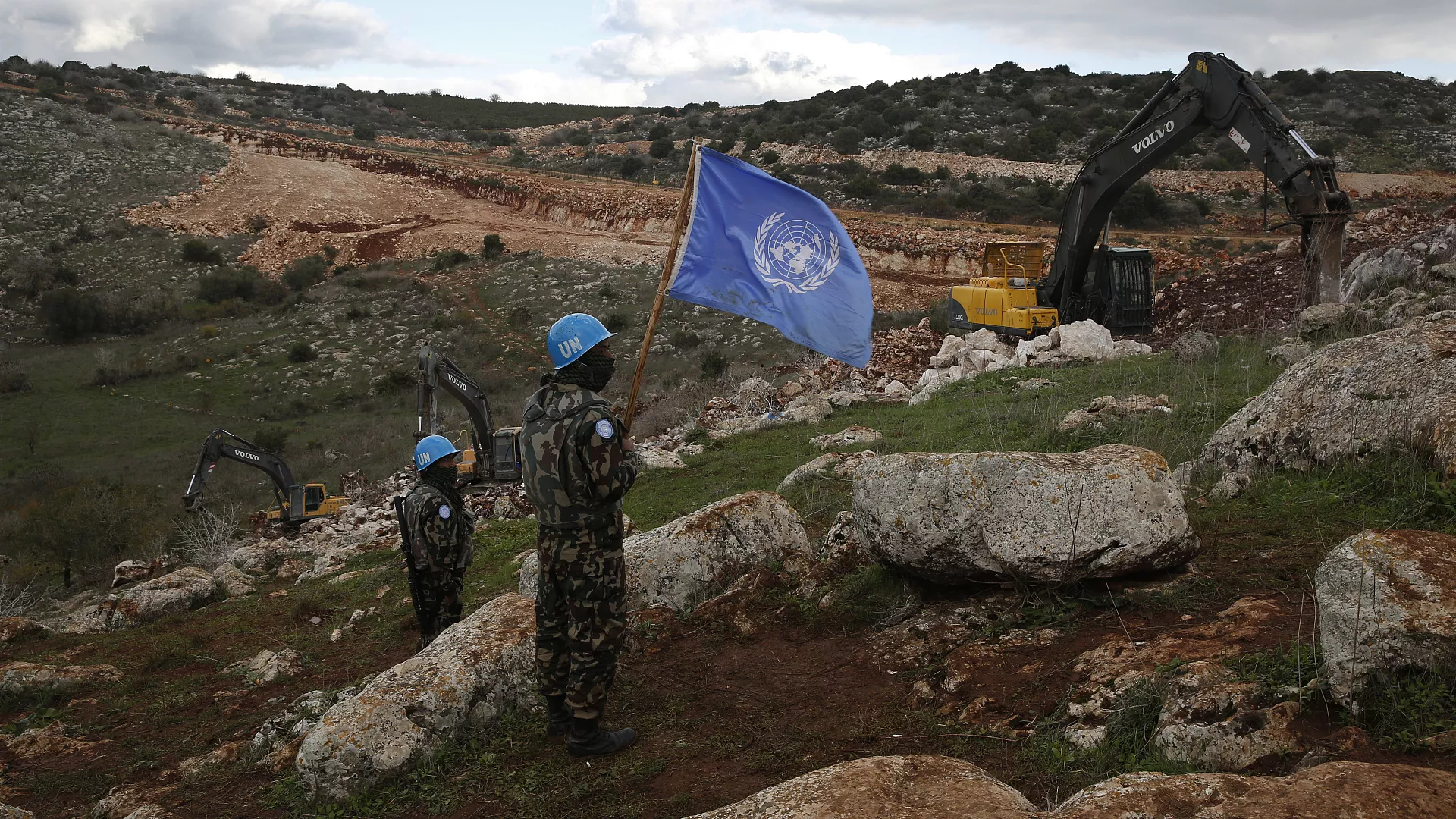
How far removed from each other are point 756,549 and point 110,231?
40021 millimetres

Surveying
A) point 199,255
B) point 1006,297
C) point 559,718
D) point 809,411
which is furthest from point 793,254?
point 199,255

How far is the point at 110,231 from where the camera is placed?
3747 cm

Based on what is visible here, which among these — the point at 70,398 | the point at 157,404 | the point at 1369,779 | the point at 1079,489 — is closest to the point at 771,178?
the point at 1079,489

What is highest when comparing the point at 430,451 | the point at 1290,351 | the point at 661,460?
the point at 1290,351

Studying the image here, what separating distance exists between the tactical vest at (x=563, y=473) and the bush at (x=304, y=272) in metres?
32.6

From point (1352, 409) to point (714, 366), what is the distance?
17033 mm

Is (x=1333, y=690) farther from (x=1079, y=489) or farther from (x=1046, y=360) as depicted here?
(x=1046, y=360)

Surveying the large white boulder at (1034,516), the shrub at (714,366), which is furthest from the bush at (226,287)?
the large white boulder at (1034,516)

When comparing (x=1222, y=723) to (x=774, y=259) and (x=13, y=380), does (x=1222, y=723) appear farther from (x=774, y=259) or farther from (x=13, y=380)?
(x=13, y=380)

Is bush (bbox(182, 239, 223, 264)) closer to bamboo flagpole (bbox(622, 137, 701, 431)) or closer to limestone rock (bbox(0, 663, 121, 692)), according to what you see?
limestone rock (bbox(0, 663, 121, 692))

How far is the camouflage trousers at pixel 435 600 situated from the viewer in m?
6.45

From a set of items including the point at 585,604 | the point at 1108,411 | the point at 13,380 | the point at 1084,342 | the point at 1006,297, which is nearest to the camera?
the point at 585,604

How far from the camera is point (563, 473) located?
4.47 metres

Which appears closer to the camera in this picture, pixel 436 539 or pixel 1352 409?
pixel 1352 409
